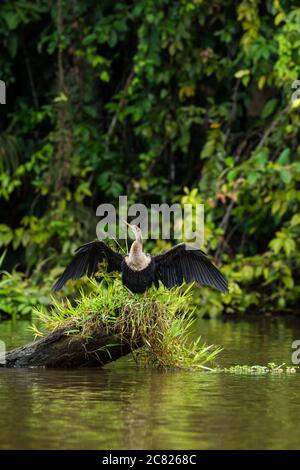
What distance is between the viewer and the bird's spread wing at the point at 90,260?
7.77 meters

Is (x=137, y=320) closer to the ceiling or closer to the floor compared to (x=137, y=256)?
closer to the floor

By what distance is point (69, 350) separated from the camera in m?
7.38

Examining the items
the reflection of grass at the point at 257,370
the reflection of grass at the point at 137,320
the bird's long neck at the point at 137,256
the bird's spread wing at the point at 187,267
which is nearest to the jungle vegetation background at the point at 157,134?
the bird's spread wing at the point at 187,267

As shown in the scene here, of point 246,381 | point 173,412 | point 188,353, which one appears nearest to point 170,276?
point 188,353

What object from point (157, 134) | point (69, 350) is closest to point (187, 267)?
point (69, 350)

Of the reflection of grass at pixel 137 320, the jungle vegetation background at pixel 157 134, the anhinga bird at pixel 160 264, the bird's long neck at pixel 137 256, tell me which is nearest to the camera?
the reflection of grass at pixel 137 320

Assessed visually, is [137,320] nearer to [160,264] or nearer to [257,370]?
[160,264]

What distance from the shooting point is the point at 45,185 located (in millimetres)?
14031

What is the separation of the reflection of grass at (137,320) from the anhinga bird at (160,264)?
0.86 ft

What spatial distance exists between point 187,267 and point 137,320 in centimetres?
85

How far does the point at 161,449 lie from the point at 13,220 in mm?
10948

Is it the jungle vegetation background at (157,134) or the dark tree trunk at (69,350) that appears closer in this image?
the dark tree trunk at (69,350)

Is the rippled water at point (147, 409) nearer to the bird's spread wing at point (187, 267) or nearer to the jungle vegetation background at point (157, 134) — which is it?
the bird's spread wing at point (187, 267)

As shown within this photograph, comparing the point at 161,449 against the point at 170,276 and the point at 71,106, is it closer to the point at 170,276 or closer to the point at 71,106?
the point at 170,276
